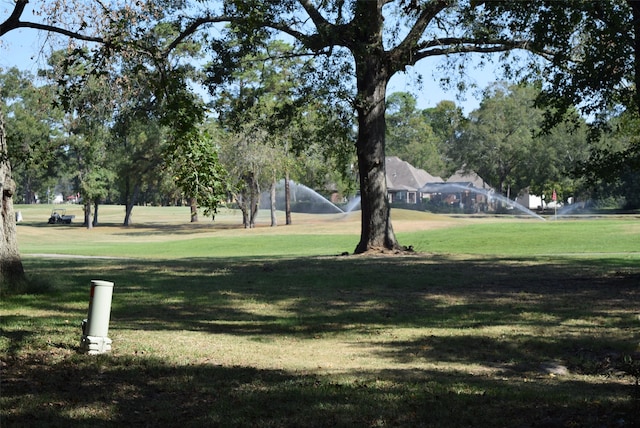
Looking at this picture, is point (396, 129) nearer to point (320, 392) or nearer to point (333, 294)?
point (333, 294)

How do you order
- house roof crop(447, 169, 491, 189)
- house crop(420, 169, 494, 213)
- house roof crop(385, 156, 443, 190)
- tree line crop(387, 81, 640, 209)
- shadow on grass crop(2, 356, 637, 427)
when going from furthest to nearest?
house roof crop(447, 169, 491, 189), house roof crop(385, 156, 443, 190), house crop(420, 169, 494, 213), tree line crop(387, 81, 640, 209), shadow on grass crop(2, 356, 637, 427)

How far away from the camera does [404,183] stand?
326 feet

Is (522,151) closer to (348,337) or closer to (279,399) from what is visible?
(348,337)

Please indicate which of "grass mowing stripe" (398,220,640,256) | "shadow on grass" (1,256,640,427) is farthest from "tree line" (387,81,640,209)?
"shadow on grass" (1,256,640,427)

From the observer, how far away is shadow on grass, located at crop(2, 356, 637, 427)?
6367 millimetres

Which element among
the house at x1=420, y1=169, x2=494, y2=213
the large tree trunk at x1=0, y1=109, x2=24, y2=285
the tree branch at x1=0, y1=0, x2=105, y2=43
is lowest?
the large tree trunk at x1=0, y1=109, x2=24, y2=285

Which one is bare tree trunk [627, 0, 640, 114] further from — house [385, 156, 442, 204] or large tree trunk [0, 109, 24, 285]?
house [385, 156, 442, 204]

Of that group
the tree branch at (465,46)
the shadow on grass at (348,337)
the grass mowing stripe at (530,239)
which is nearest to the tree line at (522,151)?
the grass mowing stripe at (530,239)

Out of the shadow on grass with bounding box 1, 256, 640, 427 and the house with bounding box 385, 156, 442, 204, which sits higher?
the house with bounding box 385, 156, 442, 204

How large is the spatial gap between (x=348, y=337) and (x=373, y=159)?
489 inches

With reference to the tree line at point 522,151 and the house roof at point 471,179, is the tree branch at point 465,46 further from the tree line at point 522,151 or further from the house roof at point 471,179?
the house roof at point 471,179

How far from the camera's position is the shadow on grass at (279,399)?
6367 mm

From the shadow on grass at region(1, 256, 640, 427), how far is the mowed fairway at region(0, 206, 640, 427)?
3cm

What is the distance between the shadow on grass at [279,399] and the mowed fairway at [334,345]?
0.03m
